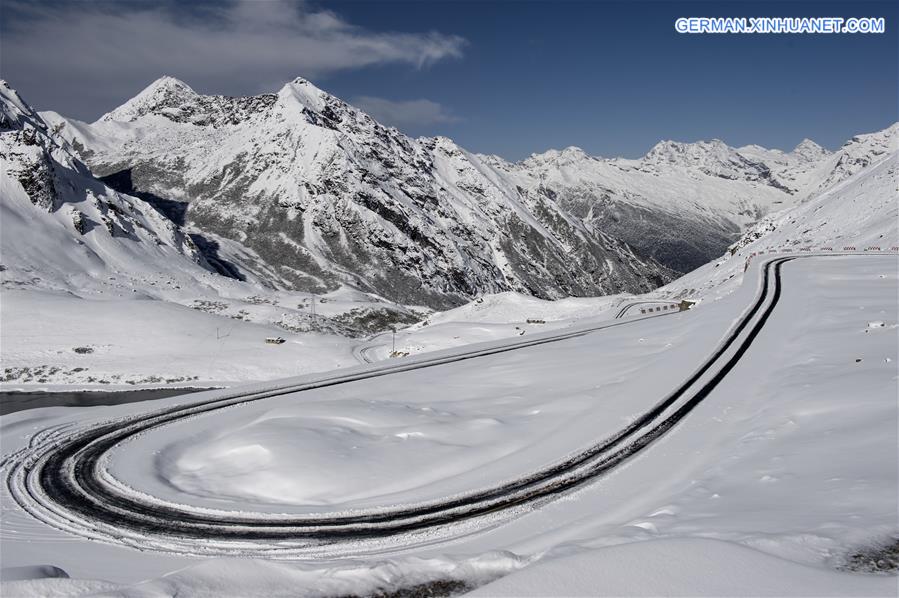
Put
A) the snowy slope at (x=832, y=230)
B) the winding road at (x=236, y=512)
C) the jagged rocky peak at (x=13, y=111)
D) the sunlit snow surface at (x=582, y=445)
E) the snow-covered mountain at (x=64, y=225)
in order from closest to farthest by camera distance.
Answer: the sunlit snow surface at (x=582, y=445)
the winding road at (x=236, y=512)
the snowy slope at (x=832, y=230)
the snow-covered mountain at (x=64, y=225)
the jagged rocky peak at (x=13, y=111)

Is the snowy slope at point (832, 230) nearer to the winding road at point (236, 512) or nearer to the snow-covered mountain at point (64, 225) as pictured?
the winding road at point (236, 512)

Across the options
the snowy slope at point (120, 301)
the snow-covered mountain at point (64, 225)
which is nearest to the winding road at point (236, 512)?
the snowy slope at point (120, 301)

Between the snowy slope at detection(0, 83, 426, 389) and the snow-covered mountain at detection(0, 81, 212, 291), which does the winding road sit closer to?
the snowy slope at detection(0, 83, 426, 389)

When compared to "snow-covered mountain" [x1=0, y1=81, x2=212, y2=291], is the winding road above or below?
below

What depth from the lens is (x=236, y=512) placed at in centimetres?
1809

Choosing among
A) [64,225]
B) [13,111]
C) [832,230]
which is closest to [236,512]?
[832,230]

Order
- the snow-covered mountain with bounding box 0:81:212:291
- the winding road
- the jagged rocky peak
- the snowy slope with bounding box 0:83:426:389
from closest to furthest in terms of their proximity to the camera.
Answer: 1. the winding road
2. the snowy slope with bounding box 0:83:426:389
3. the snow-covered mountain with bounding box 0:81:212:291
4. the jagged rocky peak

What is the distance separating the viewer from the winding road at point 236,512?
16.4 meters

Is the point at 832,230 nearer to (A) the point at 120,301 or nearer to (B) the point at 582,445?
(B) the point at 582,445

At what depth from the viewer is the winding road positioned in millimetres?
16438

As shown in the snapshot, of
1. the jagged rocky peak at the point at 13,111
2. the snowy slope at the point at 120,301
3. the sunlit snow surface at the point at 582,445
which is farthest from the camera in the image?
the jagged rocky peak at the point at 13,111

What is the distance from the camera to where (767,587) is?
25.6 ft

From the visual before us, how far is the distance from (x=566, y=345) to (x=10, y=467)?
30.5 m

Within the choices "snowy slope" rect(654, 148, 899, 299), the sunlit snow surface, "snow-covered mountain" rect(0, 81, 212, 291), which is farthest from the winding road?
"snow-covered mountain" rect(0, 81, 212, 291)
